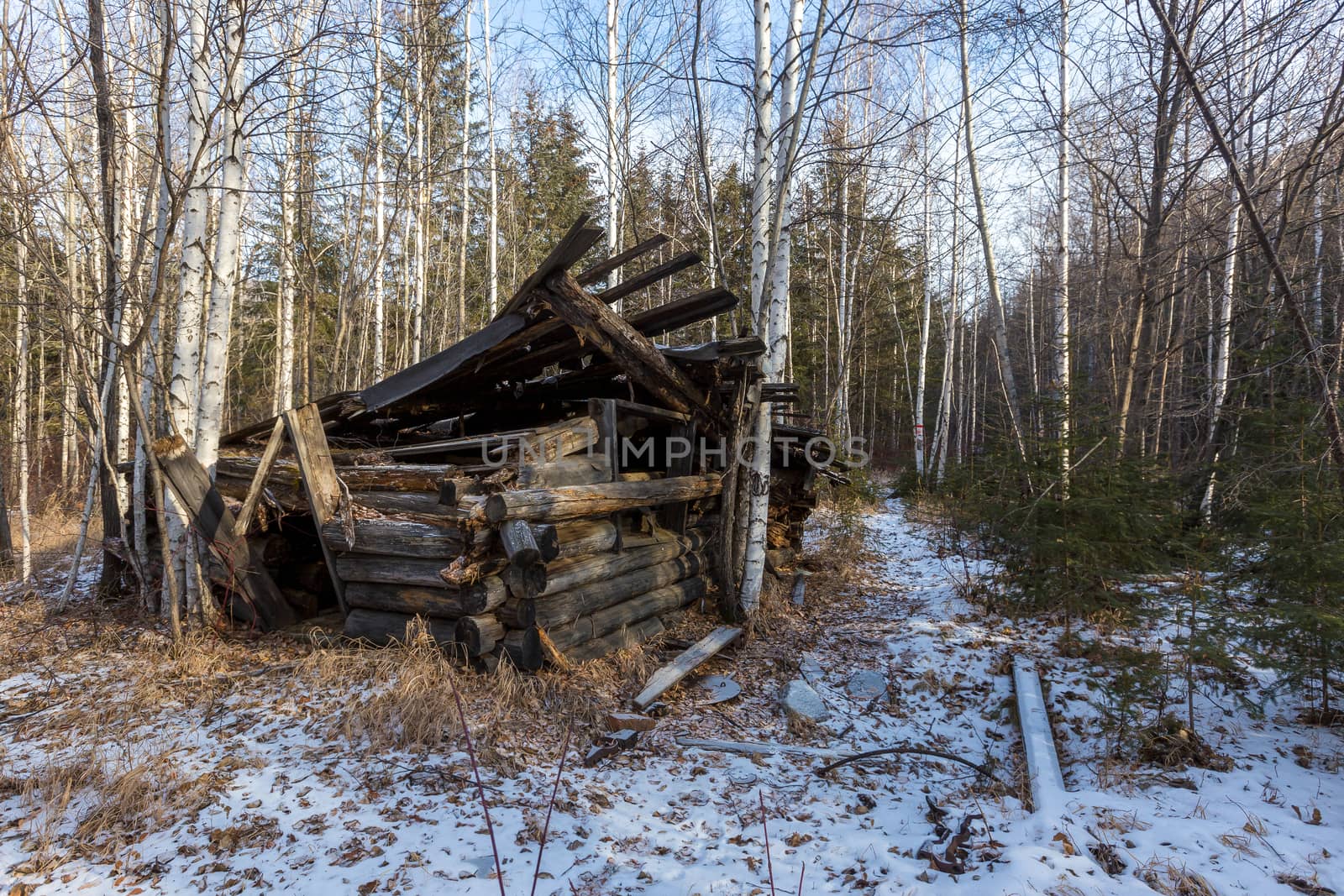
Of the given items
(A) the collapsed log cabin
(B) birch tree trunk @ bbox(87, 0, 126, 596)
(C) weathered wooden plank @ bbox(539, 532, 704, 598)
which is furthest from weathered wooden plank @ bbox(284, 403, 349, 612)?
(C) weathered wooden plank @ bbox(539, 532, 704, 598)

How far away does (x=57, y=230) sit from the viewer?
1284cm

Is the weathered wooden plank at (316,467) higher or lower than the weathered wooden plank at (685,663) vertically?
higher

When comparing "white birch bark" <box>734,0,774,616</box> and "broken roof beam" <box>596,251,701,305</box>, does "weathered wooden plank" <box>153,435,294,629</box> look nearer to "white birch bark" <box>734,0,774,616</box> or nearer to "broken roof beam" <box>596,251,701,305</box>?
"broken roof beam" <box>596,251,701,305</box>

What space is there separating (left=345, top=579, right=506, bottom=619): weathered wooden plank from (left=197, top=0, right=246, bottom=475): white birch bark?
1766 mm

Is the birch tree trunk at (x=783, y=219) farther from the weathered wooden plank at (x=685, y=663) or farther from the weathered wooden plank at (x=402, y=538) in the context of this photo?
the weathered wooden plank at (x=402, y=538)

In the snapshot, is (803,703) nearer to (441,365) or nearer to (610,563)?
(610,563)

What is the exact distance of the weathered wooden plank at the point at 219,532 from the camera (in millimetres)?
5535

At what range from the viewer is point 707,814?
12.8 ft

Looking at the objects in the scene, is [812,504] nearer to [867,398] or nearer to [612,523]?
[612,523]

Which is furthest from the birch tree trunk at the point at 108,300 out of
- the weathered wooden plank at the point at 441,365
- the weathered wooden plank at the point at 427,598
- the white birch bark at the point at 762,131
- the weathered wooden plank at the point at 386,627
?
the white birch bark at the point at 762,131

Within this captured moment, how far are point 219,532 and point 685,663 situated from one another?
14.9ft

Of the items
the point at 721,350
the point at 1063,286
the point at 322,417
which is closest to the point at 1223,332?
the point at 1063,286

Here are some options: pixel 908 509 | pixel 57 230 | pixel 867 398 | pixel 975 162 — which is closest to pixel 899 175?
pixel 975 162

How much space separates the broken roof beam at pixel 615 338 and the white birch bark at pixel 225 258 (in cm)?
283
